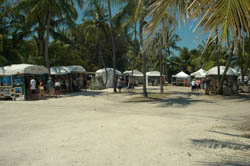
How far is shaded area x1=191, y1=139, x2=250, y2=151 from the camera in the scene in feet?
15.2

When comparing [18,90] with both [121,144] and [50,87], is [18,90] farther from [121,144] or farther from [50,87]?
[121,144]

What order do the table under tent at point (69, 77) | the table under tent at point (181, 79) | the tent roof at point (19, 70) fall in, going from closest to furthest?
1. the tent roof at point (19, 70)
2. the table under tent at point (69, 77)
3. the table under tent at point (181, 79)

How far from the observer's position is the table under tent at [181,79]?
129ft

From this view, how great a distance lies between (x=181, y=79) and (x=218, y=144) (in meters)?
37.8

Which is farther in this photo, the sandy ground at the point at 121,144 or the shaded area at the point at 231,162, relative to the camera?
the sandy ground at the point at 121,144

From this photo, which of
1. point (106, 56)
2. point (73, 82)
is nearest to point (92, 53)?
point (106, 56)

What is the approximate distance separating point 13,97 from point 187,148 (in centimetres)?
1433

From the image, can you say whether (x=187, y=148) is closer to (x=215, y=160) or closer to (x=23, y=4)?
(x=215, y=160)

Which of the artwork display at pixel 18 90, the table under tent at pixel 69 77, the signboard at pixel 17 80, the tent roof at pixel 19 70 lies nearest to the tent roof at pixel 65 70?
the table under tent at pixel 69 77

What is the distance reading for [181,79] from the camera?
41.5 m

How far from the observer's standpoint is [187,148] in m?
4.55

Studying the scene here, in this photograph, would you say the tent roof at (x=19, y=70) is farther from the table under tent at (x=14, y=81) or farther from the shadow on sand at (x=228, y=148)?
the shadow on sand at (x=228, y=148)

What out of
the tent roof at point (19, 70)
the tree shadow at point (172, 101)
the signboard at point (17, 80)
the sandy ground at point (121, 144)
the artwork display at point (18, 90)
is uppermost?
the tent roof at point (19, 70)

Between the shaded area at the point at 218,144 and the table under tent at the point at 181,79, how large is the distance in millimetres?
35013
